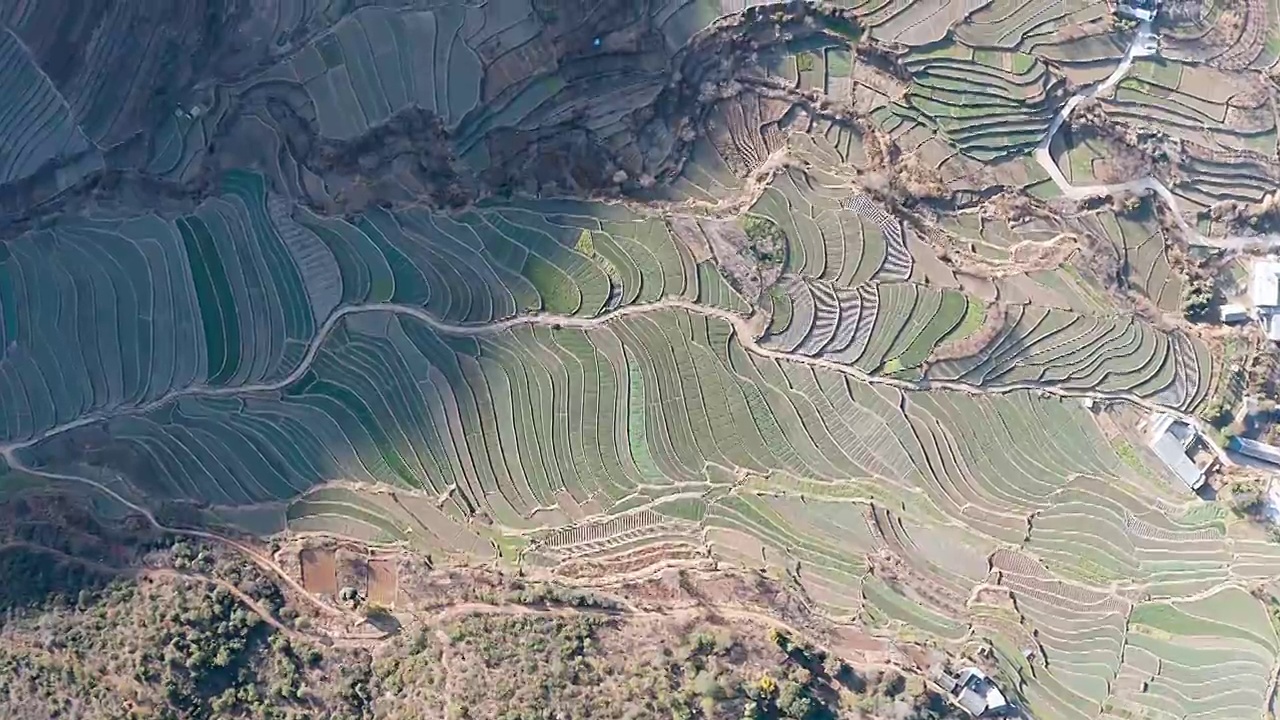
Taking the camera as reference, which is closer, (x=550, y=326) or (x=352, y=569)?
(x=352, y=569)

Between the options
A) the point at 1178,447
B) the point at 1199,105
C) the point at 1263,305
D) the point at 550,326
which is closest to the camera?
the point at 1178,447

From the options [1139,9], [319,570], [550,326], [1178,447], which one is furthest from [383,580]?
[1139,9]

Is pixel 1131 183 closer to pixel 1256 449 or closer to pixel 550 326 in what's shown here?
pixel 1256 449

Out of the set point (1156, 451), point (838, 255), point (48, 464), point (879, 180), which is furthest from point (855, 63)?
point (48, 464)

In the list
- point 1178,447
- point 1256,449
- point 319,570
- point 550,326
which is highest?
point 550,326

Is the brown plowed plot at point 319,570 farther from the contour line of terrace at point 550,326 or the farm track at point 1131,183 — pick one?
the farm track at point 1131,183

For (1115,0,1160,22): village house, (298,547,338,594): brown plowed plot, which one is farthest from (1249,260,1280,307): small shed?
(298,547,338,594): brown plowed plot

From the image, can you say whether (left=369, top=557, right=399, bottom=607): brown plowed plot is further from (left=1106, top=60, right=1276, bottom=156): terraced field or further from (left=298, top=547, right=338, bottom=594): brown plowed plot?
(left=1106, top=60, right=1276, bottom=156): terraced field
